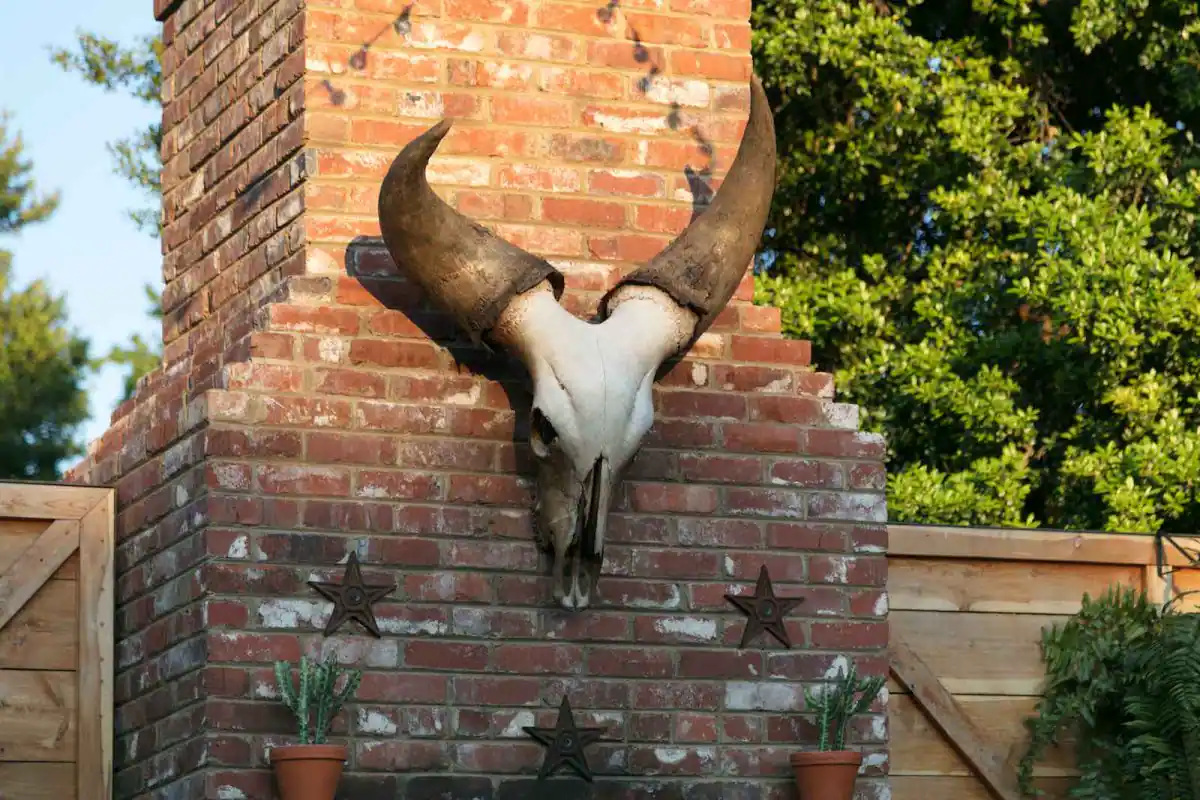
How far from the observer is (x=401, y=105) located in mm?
5832

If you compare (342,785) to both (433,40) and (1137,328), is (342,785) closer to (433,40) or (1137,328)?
(433,40)

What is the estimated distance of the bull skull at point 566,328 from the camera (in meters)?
5.40

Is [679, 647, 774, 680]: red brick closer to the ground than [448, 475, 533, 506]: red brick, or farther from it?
closer to the ground

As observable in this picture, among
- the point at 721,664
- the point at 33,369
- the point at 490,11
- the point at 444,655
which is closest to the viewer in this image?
the point at 444,655

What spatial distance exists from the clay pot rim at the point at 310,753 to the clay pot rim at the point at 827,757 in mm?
1220

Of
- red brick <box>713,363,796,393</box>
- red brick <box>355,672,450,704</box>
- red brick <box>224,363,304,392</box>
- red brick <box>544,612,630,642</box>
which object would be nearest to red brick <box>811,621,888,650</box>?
red brick <box>544,612,630,642</box>

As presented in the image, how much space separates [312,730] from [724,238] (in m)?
1.67

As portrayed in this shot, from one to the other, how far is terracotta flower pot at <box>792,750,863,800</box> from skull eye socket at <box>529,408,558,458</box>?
1.04m

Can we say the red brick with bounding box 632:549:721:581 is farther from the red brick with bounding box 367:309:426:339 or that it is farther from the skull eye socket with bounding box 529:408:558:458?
the red brick with bounding box 367:309:426:339

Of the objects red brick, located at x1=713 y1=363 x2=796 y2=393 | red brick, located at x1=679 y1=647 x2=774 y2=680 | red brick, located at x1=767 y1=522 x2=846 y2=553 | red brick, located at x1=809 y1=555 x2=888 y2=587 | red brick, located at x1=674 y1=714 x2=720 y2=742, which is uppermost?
red brick, located at x1=713 y1=363 x2=796 y2=393

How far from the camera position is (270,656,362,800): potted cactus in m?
5.09

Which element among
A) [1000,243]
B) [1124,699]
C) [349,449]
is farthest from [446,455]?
[1000,243]

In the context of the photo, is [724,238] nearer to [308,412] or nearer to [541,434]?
→ [541,434]

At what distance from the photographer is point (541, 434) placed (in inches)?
216
